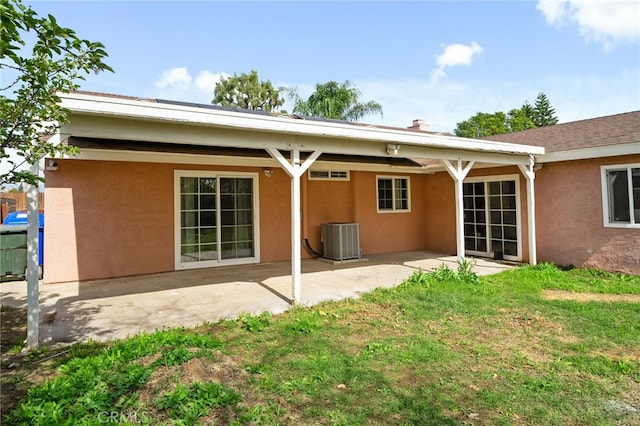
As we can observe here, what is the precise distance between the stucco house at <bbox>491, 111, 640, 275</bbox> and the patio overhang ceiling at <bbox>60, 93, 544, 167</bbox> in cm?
268

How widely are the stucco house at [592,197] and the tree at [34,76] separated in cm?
868

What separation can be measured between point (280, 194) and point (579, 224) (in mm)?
6809

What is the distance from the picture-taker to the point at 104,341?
3934 mm

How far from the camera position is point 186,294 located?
5898mm

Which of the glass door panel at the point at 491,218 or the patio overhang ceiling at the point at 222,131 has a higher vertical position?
the patio overhang ceiling at the point at 222,131

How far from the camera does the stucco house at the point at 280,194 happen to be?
5434 millimetres

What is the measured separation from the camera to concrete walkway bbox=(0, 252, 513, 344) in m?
4.54

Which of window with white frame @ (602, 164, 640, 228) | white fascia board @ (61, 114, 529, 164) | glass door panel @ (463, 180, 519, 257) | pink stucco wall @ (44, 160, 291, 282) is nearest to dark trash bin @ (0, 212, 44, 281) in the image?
pink stucco wall @ (44, 160, 291, 282)

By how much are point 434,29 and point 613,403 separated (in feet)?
26.5

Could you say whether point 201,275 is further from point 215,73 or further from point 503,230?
point 215,73

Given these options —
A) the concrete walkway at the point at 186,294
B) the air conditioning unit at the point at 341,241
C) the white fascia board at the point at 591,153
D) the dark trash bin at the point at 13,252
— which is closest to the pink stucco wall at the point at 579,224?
the white fascia board at the point at 591,153

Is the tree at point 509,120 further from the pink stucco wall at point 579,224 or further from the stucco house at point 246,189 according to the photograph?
the pink stucco wall at point 579,224

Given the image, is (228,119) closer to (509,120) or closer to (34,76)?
(34,76)

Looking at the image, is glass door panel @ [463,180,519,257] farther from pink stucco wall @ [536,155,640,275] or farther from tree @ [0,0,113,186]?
tree @ [0,0,113,186]
